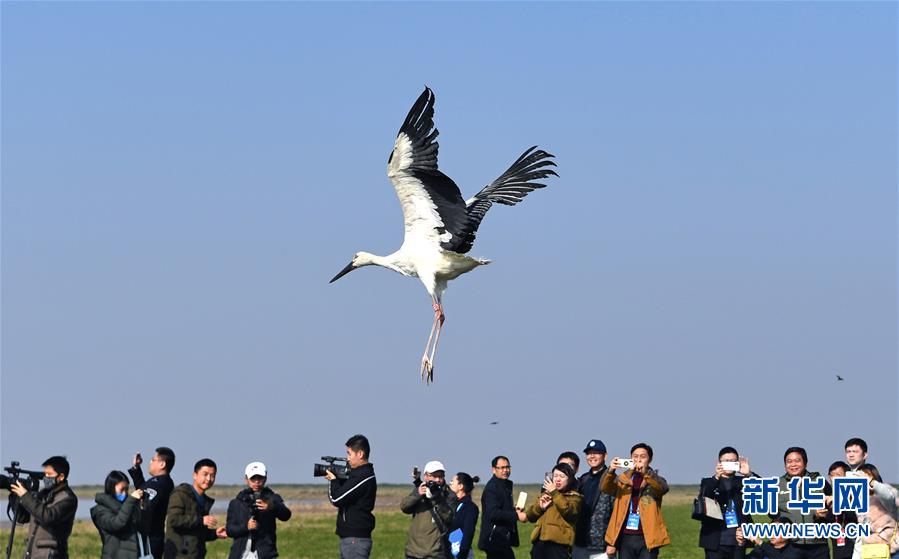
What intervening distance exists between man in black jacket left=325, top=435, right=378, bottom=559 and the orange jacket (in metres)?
2.34

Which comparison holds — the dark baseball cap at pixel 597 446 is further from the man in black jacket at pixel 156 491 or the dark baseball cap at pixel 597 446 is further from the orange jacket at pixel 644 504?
the man in black jacket at pixel 156 491

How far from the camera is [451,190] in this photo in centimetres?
1819

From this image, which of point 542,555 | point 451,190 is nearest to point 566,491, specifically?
point 542,555

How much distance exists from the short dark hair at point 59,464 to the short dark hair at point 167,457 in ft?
3.20

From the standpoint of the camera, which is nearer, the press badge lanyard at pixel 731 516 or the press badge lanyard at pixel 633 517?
the press badge lanyard at pixel 633 517

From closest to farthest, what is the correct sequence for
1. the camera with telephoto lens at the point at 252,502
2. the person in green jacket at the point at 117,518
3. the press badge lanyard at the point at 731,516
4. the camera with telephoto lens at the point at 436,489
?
the person in green jacket at the point at 117,518 → the camera with telephoto lens at the point at 252,502 → the camera with telephoto lens at the point at 436,489 → the press badge lanyard at the point at 731,516

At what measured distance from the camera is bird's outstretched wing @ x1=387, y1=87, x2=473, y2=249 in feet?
58.2

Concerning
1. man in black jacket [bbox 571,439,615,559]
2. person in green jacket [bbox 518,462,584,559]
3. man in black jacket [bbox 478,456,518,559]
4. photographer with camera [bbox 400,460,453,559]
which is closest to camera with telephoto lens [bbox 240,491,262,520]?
photographer with camera [bbox 400,460,453,559]

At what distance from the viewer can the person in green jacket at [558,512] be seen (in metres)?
14.0

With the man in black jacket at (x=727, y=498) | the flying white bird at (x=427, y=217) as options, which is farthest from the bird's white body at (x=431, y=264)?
the man in black jacket at (x=727, y=498)

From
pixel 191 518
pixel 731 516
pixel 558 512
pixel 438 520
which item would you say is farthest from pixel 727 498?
pixel 191 518

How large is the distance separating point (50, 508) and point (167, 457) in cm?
132

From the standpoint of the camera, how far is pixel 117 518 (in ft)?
41.6

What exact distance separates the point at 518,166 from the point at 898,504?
9722mm
